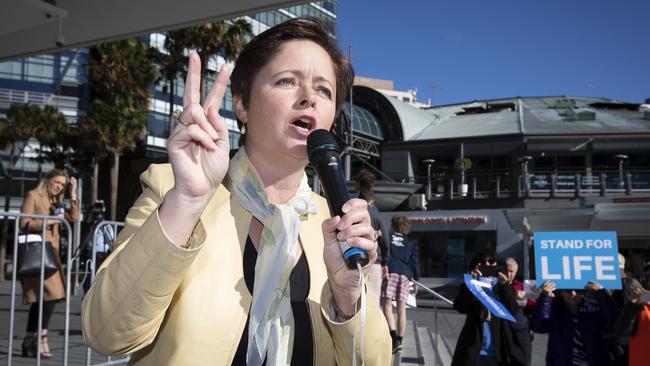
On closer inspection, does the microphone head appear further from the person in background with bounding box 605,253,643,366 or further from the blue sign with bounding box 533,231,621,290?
the person in background with bounding box 605,253,643,366

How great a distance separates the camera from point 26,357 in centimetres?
595

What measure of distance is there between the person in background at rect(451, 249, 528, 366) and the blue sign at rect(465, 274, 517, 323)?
14 cm

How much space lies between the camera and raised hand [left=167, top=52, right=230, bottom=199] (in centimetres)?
128

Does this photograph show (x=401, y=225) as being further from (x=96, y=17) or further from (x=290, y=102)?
(x=290, y=102)

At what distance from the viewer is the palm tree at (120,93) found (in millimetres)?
24078

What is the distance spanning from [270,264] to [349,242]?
297mm

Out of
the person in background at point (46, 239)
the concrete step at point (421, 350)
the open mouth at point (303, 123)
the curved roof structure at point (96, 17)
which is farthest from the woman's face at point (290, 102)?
the concrete step at point (421, 350)

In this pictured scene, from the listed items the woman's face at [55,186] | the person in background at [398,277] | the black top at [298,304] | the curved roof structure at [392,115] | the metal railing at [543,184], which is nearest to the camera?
the black top at [298,304]

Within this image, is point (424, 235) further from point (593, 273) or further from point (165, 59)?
point (593, 273)

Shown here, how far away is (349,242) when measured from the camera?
1.33 m

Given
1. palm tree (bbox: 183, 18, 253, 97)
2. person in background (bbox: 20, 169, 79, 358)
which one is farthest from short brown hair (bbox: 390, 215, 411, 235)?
palm tree (bbox: 183, 18, 253, 97)

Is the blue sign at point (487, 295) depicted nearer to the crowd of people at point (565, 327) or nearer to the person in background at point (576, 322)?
the crowd of people at point (565, 327)

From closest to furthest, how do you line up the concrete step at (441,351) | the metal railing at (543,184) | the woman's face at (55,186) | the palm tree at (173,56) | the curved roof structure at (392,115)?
the woman's face at (55,186) → the concrete step at (441,351) → the palm tree at (173,56) → the metal railing at (543,184) → the curved roof structure at (392,115)

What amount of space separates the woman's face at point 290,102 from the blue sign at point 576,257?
4523mm
